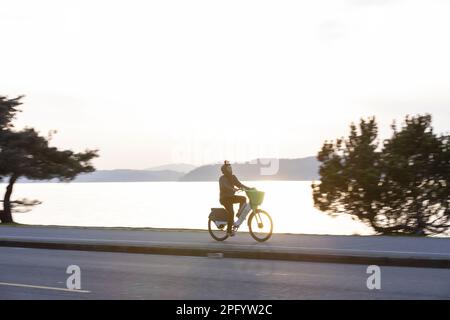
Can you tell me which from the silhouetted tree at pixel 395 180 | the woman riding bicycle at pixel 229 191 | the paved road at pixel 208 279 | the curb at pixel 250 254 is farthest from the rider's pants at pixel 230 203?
Answer: the silhouetted tree at pixel 395 180

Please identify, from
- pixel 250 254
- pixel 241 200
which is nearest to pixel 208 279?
→ pixel 250 254

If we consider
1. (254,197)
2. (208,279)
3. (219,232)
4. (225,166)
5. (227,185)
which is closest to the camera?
(208,279)

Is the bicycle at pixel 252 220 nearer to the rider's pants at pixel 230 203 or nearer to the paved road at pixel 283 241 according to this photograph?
the rider's pants at pixel 230 203

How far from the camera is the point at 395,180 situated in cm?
2505

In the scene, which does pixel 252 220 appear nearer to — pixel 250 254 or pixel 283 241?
pixel 283 241

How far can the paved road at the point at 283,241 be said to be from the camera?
13.3m

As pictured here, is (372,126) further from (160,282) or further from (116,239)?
(160,282)

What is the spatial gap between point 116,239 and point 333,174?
37.9ft

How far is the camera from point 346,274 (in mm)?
10820

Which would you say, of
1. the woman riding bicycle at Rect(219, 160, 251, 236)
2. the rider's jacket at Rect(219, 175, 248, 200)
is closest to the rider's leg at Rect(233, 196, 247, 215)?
the woman riding bicycle at Rect(219, 160, 251, 236)

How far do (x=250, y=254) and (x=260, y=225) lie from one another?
2106 mm

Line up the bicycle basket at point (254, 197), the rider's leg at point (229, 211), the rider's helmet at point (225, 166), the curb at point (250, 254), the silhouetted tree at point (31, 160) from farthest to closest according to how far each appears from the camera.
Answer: the silhouetted tree at point (31, 160) < the rider's leg at point (229, 211) < the rider's helmet at point (225, 166) < the bicycle basket at point (254, 197) < the curb at point (250, 254)
